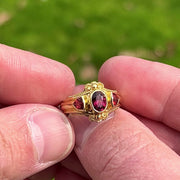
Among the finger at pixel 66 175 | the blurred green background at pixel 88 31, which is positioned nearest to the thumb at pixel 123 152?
the finger at pixel 66 175

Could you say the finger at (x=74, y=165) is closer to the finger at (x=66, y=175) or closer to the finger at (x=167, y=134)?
the finger at (x=66, y=175)

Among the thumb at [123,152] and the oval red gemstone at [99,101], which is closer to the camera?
the thumb at [123,152]

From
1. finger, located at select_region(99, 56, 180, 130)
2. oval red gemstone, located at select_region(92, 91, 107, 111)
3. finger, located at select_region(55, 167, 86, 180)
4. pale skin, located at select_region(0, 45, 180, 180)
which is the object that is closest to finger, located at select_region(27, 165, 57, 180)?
finger, located at select_region(55, 167, 86, 180)

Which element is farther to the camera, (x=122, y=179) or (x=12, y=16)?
(x=12, y=16)

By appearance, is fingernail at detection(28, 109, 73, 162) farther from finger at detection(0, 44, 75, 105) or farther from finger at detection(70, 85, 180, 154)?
finger at detection(70, 85, 180, 154)

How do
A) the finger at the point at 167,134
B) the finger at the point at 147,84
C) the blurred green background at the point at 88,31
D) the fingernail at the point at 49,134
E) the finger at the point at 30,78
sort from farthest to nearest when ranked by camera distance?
the blurred green background at the point at 88,31, the finger at the point at 167,134, the finger at the point at 147,84, the finger at the point at 30,78, the fingernail at the point at 49,134

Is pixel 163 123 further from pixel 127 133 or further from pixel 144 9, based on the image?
pixel 144 9

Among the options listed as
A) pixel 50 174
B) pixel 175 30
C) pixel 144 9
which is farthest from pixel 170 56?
pixel 50 174
